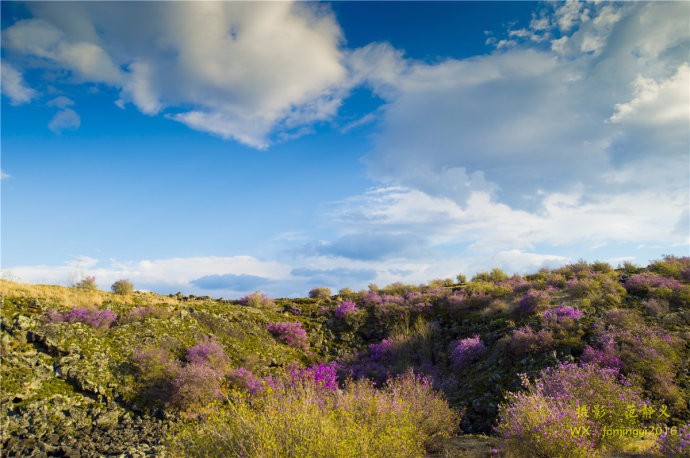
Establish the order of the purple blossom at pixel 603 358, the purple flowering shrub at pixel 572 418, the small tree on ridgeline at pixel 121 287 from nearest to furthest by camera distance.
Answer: the purple flowering shrub at pixel 572 418, the purple blossom at pixel 603 358, the small tree on ridgeline at pixel 121 287

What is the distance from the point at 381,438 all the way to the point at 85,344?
1439 cm

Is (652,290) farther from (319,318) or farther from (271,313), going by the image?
(271,313)

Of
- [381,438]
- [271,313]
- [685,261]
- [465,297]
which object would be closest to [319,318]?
[271,313]

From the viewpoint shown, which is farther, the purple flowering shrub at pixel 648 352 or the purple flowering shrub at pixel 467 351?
the purple flowering shrub at pixel 467 351

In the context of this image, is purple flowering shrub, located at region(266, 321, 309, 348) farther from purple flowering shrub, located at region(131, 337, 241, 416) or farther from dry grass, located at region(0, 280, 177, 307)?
dry grass, located at region(0, 280, 177, 307)

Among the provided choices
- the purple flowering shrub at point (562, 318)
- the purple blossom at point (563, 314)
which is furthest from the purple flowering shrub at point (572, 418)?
the purple blossom at point (563, 314)

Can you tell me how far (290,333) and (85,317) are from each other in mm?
10580

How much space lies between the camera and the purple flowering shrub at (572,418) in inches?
330

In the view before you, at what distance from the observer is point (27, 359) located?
47.6 feet

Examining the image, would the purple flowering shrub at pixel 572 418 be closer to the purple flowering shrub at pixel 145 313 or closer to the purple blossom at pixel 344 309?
the purple blossom at pixel 344 309

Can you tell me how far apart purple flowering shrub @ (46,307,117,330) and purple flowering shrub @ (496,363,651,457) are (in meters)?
17.4

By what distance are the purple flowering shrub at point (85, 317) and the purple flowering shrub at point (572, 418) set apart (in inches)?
684

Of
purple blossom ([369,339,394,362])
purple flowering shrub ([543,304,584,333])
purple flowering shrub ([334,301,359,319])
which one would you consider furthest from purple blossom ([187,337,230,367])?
purple flowering shrub ([543,304,584,333])

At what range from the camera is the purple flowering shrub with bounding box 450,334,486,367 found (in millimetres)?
18984
